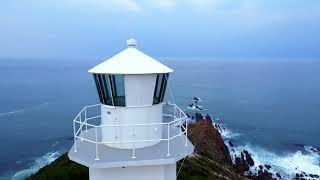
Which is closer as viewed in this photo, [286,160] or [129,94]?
[129,94]

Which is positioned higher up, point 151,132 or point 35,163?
point 151,132

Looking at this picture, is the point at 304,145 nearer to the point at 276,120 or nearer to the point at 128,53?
the point at 276,120

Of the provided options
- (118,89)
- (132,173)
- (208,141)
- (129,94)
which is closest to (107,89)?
(118,89)

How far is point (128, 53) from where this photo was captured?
7801mm

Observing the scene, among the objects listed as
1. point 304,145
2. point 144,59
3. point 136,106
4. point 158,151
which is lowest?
point 304,145

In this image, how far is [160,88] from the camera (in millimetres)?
7684

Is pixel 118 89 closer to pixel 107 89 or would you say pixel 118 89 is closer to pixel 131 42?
pixel 107 89

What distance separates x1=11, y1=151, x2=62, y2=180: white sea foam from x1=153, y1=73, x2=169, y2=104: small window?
34131 mm

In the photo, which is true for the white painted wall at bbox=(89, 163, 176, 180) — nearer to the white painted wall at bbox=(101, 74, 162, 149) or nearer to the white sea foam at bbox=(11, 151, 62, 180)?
the white painted wall at bbox=(101, 74, 162, 149)

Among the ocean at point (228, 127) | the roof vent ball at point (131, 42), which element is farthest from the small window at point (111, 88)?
the ocean at point (228, 127)

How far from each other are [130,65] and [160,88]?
93 centimetres

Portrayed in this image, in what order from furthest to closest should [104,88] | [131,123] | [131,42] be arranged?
[131,42] < [104,88] < [131,123]

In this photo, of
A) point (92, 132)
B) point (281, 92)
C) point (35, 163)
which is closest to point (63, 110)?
point (35, 163)

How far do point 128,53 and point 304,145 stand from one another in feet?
172
